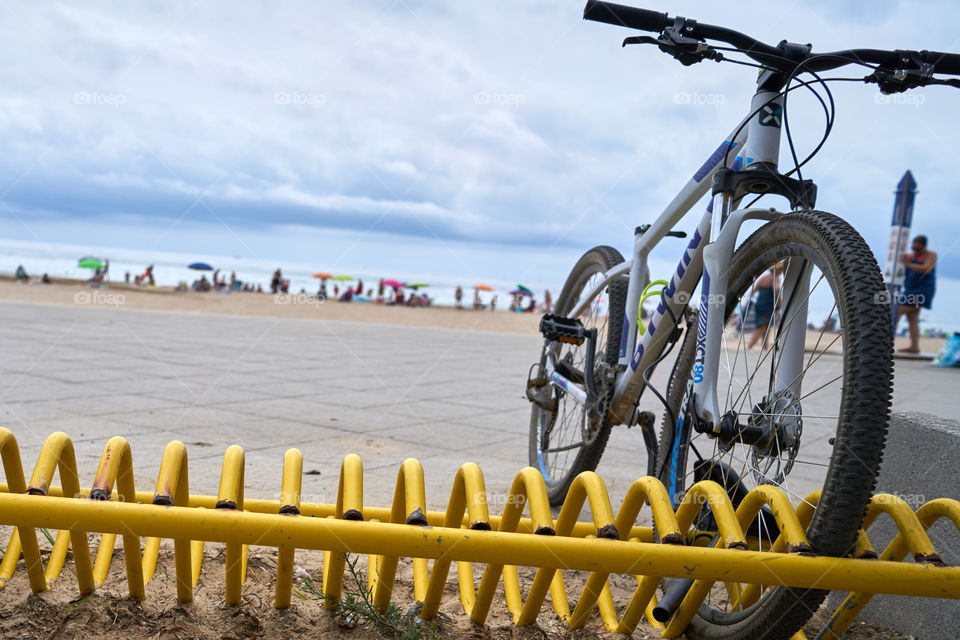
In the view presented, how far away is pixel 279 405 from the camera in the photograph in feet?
19.2

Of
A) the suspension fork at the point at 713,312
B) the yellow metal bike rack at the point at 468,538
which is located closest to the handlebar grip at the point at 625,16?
the suspension fork at the point at 713,312

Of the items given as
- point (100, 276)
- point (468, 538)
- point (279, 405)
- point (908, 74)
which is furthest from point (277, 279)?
point (468, 538)

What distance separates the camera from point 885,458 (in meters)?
2.70

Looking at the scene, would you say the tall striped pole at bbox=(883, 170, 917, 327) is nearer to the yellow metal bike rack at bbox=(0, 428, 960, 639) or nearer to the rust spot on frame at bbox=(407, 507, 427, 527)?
the yellow metal bike rack at bbox=(0, 428, 960, 639)

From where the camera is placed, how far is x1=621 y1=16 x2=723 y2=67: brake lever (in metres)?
2.42

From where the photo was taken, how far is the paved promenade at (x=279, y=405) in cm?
405

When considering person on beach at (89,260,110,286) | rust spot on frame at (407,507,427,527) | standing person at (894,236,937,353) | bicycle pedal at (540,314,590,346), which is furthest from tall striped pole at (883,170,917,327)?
person on beach at (89,260,110,286)

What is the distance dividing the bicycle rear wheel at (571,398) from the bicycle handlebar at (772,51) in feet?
4.64

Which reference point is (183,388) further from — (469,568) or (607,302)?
(469,568)

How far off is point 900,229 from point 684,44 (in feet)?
38.5

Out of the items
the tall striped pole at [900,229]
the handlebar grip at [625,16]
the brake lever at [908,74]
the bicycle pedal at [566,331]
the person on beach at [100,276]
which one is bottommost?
the person on beach at [100,276]

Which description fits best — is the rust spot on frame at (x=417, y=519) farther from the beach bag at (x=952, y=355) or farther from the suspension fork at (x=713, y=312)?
the beach bag at (x=952, y=355)

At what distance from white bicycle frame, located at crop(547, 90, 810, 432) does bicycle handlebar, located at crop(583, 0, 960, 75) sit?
12 cm

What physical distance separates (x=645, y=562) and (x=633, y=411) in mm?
1518
